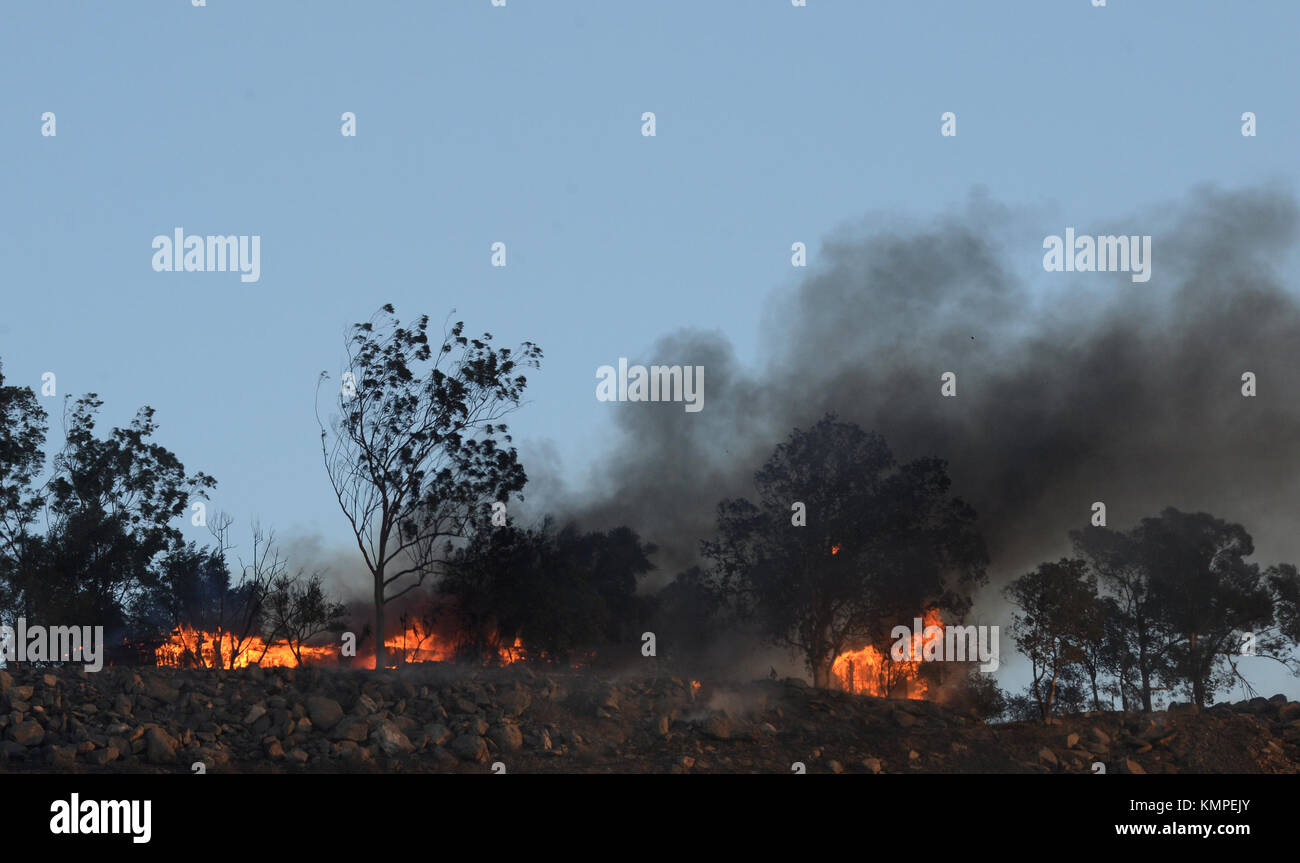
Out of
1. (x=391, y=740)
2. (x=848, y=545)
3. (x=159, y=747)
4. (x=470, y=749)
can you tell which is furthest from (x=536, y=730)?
(x=848, y=545)

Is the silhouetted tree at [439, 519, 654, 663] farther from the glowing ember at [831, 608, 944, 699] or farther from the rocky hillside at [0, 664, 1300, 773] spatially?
the rocky hillside at [0, 664, 1300, 773]

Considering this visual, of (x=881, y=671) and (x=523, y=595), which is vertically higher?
(x=523, y=595)

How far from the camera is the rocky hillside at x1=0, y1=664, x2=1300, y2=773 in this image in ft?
84.3

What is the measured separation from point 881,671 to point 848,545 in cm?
553

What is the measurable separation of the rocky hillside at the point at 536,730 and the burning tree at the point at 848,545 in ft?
61.0

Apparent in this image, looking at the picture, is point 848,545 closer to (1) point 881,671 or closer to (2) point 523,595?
(1) point 881,671

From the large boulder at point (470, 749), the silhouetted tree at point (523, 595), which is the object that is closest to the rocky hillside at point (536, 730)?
the large boulder at point (470, 749)

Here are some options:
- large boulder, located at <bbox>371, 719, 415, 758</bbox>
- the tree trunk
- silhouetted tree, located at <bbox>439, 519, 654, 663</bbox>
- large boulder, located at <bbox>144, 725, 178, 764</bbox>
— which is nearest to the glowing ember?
silhouetted tree, located at <bbox>439, 519, 654, 663</bbox>

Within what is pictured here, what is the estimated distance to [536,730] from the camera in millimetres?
28234

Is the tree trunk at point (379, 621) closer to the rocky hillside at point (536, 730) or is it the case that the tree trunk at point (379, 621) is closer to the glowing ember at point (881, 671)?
the rocky hillside at point (536, 730)

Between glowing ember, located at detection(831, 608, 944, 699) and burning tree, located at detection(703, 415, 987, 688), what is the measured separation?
127 cm

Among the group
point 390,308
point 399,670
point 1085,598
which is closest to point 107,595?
point 390,308

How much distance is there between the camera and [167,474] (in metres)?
60.2
